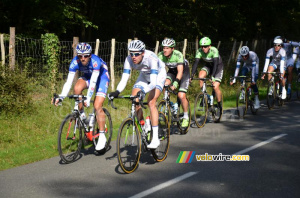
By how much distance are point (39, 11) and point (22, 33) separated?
1.57m

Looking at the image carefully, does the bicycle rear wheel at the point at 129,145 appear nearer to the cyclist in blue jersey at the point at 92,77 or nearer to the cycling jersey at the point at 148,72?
the cycling jersey at the point at 148,72

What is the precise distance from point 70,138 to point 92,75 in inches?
48.1

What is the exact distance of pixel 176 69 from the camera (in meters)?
11.0

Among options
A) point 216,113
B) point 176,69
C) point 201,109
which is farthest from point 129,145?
point 216,113

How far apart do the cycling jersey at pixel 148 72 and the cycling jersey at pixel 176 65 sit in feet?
6.41

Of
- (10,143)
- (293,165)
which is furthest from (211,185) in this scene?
(10,143)

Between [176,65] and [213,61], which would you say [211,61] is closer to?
[213,61]

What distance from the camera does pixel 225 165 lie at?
25.7 feet

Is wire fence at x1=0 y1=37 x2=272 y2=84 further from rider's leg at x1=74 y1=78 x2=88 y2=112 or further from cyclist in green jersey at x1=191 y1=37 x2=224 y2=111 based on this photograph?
cyclist in green jersey at x1=191 y1=37 x2=224 y2=111

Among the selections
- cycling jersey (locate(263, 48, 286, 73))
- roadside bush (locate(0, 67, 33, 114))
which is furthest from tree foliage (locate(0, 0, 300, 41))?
roadside bush (locate(0, 67, 33, 114))

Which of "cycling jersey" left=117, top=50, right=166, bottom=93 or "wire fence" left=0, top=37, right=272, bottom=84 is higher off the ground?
"wire fence" left=0, top=37, right=272, bottom=84

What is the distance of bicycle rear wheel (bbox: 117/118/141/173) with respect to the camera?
23.7ft

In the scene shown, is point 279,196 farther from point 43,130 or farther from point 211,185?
point 43,130

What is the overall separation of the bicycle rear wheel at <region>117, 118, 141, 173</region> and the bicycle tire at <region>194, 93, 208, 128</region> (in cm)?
431
